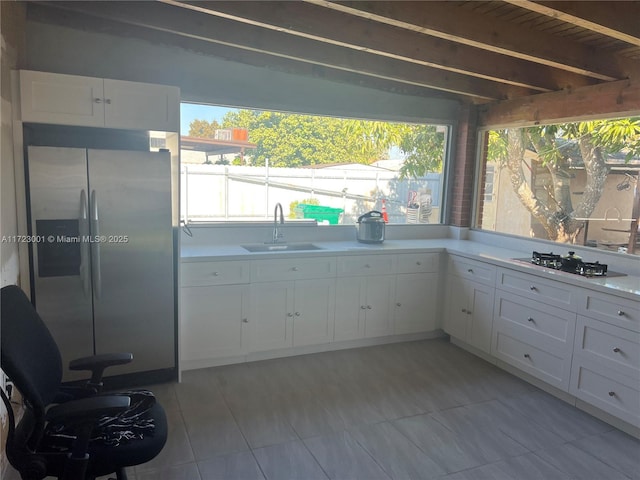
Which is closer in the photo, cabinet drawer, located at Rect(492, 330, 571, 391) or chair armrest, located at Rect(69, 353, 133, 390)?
chair armrest, located at Rect(69, 353, 133, 390)

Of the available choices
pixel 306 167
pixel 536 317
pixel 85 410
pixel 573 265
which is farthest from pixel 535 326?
pixel 85 410

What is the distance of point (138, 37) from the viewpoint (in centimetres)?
331

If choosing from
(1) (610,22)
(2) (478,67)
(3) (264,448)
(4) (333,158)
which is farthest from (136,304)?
(1) (610,22)

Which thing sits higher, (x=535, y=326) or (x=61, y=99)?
(x=61, y=99)

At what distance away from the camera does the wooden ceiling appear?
2.54 metres

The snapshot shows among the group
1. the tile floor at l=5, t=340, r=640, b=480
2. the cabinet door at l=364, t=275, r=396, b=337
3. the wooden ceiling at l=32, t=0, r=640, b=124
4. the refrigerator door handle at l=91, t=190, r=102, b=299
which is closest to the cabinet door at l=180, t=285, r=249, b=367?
the tile floor at l=5, t=340, r=640, b=480

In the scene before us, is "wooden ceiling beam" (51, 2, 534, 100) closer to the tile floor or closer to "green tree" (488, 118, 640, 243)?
"green tree" (488, 118, 640, 243)

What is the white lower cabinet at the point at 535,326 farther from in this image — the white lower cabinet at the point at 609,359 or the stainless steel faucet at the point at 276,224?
the stainless steel faucet at the point at 276,224

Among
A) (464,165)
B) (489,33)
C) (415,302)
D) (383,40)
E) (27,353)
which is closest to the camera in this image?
(27,353)

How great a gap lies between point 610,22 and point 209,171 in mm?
2905

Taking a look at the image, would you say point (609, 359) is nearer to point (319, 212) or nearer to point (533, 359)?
point (533, 359)

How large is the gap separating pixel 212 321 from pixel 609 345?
262 cm

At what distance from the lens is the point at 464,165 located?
4652 mm

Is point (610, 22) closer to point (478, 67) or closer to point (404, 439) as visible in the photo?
point (478, 67)
